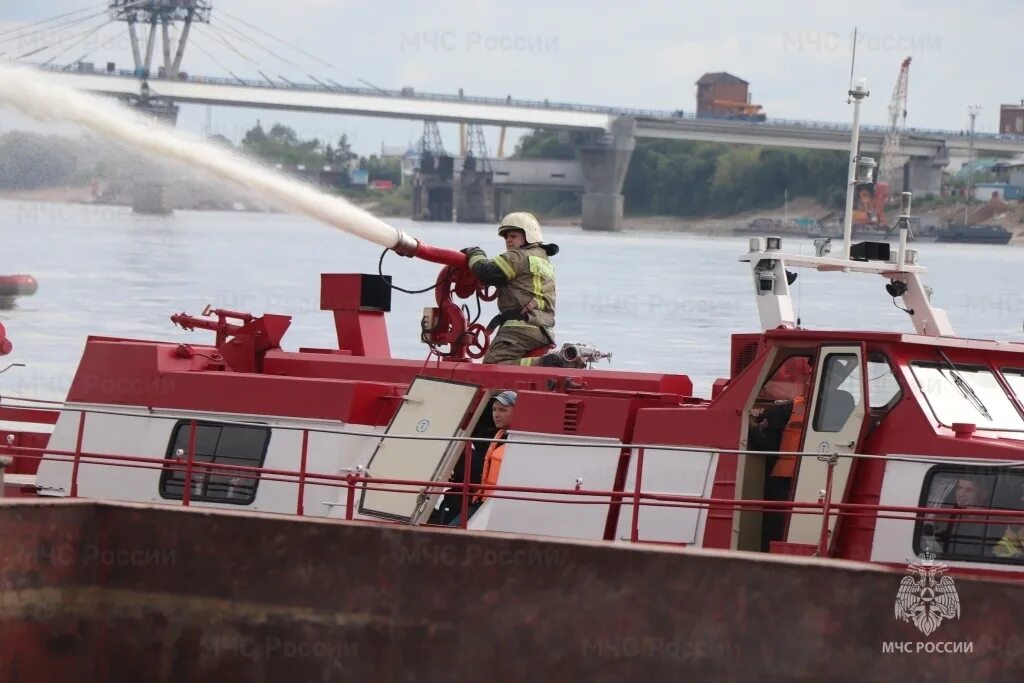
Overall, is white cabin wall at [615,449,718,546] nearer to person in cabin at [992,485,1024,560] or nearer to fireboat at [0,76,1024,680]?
fireboat at [0,76,1024,680]

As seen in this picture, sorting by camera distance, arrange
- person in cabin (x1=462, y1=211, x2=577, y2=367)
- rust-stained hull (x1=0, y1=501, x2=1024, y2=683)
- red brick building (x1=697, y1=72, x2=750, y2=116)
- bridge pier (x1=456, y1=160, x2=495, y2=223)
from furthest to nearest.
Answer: red brick building (x1=697, y1=72, x2=750, y2=116) → bridge pier (x1=456, y1=160, x2=495, y2=223) → person in cabin (x1=462, y1=211, x2=577, y2=367) → rust-stained hull (x1=0, y1=501, x2=1024, y2=683)

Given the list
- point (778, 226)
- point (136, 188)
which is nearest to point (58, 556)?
point (136, 188)

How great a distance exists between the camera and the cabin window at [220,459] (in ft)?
54.2

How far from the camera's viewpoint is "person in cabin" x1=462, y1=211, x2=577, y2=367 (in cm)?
1792

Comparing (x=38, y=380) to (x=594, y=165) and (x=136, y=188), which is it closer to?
(x=136, y=188)

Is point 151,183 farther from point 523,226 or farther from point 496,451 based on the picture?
point 496,451

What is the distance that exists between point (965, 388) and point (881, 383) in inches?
28.3

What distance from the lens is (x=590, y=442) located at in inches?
605

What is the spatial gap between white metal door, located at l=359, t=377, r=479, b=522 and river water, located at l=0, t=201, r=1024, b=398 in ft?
47.5

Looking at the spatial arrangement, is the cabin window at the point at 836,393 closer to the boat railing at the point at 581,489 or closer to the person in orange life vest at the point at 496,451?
the boat railing at the point at 581,489

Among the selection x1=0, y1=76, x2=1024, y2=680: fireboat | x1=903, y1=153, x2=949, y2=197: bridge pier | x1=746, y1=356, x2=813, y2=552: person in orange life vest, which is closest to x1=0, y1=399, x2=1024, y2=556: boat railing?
x1=0, y1=76, x2=1024, y2=680: fireboat

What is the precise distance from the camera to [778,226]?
99500 mm

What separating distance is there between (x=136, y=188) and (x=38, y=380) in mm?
41156

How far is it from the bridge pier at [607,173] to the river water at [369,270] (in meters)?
1.60
